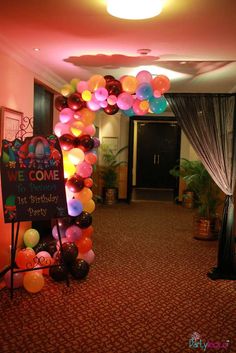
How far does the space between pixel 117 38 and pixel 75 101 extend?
88 centimetres

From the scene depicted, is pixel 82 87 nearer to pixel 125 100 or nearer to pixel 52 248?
pixel 125 100

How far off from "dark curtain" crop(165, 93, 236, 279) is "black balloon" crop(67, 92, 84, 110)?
1.05m

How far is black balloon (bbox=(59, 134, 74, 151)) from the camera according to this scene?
3707 millimetres

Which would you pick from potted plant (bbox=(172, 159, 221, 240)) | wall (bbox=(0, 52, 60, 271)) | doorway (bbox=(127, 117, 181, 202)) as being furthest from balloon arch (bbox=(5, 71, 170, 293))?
doorway (bbox=(127, 117, 181, 202))

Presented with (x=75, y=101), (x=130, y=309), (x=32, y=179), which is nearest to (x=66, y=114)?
(x=75, y=101)

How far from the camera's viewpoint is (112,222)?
6465 millimetres

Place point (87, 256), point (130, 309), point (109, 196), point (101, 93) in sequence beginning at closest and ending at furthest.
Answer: point (130, 309), point (101, 93), point (87, 256), point (109, 196)

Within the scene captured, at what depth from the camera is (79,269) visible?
139 inches

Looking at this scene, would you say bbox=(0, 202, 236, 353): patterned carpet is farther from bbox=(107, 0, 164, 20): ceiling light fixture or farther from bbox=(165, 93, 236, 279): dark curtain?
bbox=(107, 0, 164, 20): ceiling light fixture

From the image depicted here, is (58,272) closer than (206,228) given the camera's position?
Yes

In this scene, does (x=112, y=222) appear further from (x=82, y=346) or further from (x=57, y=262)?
(x=82, y=346)

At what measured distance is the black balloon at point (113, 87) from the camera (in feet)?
12.0

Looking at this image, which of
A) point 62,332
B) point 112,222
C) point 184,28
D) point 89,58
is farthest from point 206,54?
point 112,222

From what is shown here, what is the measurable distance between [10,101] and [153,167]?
835cm
